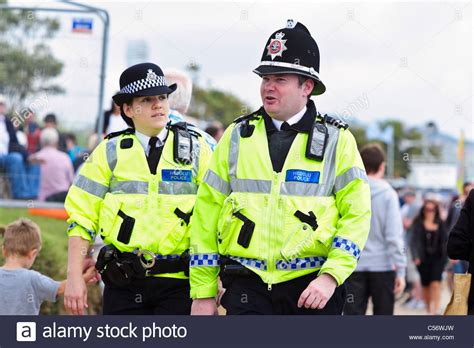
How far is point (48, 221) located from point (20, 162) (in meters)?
1.33

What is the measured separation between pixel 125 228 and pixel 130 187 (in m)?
0.24

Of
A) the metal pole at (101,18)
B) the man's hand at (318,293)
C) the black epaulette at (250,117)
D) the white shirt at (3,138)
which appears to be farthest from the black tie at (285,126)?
the white shirt at (3,138)

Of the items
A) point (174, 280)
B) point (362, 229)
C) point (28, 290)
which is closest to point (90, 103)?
point (28, 290)

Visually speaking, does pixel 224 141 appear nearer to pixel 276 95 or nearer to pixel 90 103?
pixel 276 95

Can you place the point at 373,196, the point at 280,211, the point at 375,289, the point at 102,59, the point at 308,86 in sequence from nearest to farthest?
the point at 280,211, the point at 308,86, the point at 375,289, the point at 373,196, the point at 102,59

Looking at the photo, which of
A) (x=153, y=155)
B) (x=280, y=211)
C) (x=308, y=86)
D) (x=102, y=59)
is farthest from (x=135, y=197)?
(x=102, y=59)

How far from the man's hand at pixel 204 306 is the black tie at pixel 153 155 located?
918mm

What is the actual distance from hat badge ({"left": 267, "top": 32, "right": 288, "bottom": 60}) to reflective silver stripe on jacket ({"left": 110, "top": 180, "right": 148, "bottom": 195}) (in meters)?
1.11

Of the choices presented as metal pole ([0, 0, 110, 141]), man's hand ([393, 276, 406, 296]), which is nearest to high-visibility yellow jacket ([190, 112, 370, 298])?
man's hand ([393, 276, 406, 296])

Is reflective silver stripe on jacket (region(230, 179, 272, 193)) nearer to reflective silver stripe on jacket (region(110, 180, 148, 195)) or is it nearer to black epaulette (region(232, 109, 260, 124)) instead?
black epaulette (region(232, 109, 260, 124))

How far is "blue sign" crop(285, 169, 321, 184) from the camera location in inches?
200

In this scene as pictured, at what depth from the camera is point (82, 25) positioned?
12359mm

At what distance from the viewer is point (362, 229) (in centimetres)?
509

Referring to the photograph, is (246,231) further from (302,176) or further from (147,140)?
(147,140)
